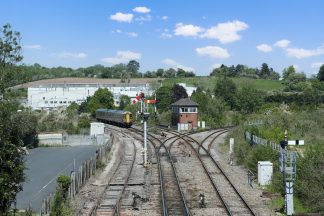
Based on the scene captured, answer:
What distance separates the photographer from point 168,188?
2336cm

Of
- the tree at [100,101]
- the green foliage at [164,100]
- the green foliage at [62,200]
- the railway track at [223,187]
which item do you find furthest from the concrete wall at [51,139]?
the tree at [100,101]

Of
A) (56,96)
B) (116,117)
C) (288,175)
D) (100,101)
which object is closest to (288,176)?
(288,175)

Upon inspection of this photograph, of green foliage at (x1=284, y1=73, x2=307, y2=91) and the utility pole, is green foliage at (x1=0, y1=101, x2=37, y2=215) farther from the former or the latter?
green foliage at (x1=284, y1=73, x2=307, y2=91)

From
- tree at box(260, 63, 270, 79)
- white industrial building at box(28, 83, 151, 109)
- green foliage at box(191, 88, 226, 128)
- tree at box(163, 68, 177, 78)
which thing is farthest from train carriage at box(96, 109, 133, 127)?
tree at box(260, 63, 270, 79)

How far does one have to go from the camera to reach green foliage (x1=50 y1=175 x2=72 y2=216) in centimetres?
1698

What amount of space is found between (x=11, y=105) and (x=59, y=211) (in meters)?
5.69

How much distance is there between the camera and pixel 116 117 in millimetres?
66688

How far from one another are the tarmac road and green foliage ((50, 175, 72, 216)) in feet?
4.08

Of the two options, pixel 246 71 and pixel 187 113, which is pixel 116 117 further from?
pixel 246 71

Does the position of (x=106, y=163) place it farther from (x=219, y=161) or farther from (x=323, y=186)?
(x=323, y=186)

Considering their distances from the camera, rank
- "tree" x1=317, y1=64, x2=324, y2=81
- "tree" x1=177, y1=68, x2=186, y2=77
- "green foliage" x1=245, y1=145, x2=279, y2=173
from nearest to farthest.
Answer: "green foliage" x1=245, y1=145, x2=279, y2=173 < "tree" x1=317, y1=64, x2=324, y2=81 < "tree" x1=177, y1=68, x2=186, y2=77

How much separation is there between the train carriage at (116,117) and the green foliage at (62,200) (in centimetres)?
4247

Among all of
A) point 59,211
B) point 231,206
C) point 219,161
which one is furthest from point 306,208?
point 219,161

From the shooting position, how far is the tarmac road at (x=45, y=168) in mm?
22020
